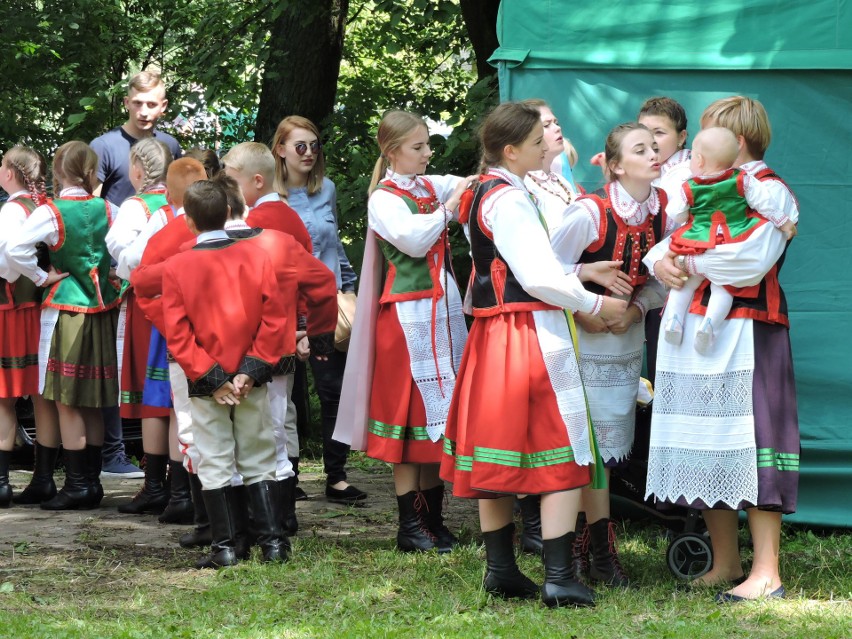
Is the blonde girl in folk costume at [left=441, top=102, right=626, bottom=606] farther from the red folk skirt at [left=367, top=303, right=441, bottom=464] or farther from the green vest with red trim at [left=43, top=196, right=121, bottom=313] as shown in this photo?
the green vest with red trim at [left=43, top=196, right=121, bottom=313]

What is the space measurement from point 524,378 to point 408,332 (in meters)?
1.12

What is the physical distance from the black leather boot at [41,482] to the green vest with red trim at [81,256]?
845 mm

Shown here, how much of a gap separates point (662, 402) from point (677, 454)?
0.64 feet

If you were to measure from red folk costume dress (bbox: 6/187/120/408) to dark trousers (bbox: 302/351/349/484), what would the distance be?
3.55ft

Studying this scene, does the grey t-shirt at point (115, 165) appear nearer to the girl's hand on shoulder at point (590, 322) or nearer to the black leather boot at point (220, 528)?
the black leather boot at point (220, 528)

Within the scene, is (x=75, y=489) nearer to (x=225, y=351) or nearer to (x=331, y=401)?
(x=331, y=401)

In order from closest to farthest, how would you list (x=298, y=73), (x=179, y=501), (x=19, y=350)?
(x=179, y=501) < (x=19, y=350) < (x=298, y=73)

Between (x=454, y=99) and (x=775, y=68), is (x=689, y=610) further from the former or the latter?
(x=454, y=99)

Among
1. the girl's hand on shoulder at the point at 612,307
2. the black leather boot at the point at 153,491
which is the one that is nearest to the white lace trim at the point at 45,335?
the black leather boot at the point at 153,491

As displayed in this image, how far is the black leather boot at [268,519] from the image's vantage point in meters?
5.03

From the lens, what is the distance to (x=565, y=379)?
417 centimetres

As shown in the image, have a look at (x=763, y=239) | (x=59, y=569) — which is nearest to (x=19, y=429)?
(x=59, y=569)

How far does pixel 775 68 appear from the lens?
536cm

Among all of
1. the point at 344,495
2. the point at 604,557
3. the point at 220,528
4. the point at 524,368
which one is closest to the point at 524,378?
the point at 524,368
